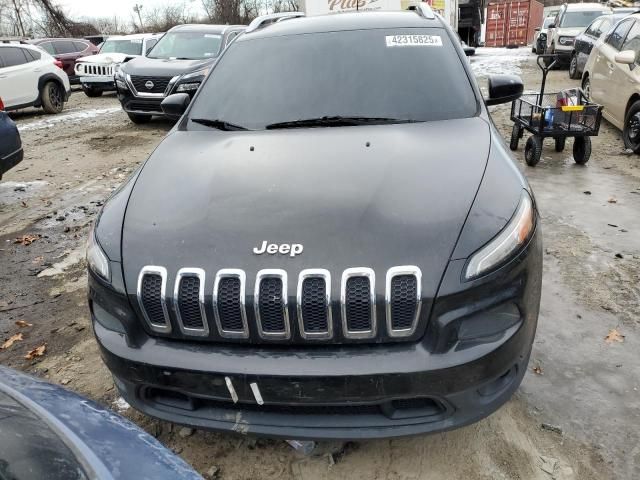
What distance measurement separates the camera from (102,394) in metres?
2.72

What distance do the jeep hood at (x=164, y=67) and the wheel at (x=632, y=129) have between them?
6.78 meters

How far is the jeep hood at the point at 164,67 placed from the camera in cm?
945

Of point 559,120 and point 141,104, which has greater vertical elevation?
point 559,120

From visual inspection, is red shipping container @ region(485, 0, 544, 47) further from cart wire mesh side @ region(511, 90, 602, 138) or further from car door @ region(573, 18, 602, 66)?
cart wire mesh side @ region(511, 90, 602, 138)

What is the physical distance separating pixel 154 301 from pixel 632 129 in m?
6.86

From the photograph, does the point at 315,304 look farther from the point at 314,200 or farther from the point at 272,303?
the point at 314,200

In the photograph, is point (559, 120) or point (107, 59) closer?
point (559, 120)

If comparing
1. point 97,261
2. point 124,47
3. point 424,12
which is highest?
point 424,12

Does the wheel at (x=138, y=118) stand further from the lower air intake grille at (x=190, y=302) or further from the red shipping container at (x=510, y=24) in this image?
the red shipping container at (x=510, y=24)

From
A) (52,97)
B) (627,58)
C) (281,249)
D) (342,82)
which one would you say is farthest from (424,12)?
(52,97)

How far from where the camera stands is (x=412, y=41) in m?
3.25

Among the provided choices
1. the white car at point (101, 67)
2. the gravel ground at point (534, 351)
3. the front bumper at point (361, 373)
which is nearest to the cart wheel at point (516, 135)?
the gravel ground at point (534, 351)

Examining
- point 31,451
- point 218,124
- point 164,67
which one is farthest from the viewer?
point 164,67

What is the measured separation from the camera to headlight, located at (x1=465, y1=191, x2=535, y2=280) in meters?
1.85
